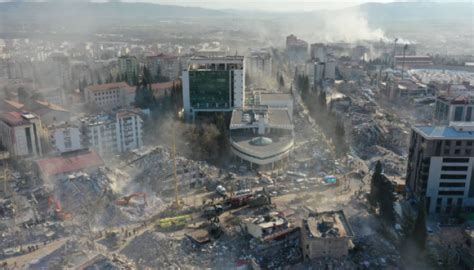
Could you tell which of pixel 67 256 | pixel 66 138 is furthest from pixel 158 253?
pixel 66 138

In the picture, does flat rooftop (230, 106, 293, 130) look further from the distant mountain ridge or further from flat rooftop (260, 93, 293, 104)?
the distant mountain ridge

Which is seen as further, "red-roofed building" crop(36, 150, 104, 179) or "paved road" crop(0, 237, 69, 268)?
"red-roofed building" crop(36, 150, 104, 179)

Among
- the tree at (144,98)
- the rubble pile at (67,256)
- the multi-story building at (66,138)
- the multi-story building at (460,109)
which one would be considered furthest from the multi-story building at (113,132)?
the multi-story building at (460,109)

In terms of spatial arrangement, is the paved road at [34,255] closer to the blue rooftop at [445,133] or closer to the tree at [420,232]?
the tree at [420,232]

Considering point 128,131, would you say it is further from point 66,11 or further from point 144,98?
point 66,11

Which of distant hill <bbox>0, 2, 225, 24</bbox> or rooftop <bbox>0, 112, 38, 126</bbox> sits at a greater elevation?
distant hill <bbox>0, 2, 225, 24</bbox>

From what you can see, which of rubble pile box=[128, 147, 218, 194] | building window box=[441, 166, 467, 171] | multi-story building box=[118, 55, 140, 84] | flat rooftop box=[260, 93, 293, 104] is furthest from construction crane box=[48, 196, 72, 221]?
multi-story building box=[118, 55, 140, 84]

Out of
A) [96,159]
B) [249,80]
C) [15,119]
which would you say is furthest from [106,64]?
[96,159]
